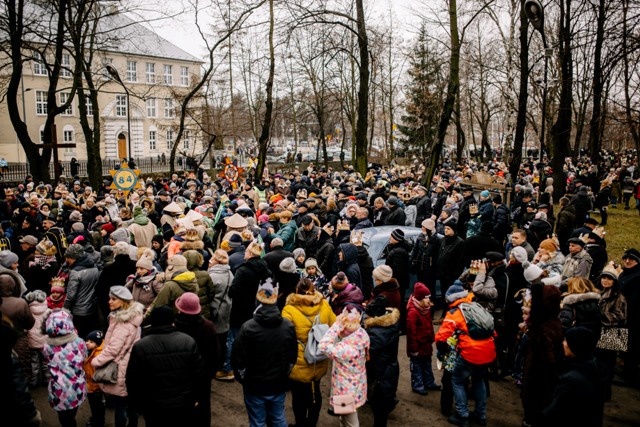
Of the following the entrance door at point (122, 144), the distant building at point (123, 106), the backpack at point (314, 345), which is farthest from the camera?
the entrance door at point (122, 144)

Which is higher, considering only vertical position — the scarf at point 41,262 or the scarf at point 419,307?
the scarf at point 41,262

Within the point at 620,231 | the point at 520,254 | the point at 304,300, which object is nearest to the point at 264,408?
the point at 304,300

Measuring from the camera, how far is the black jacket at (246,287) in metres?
7.24

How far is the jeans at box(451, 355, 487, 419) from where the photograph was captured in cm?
634

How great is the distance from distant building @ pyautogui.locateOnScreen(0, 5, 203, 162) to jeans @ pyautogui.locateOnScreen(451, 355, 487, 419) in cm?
4357

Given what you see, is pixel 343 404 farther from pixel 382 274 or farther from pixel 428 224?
pixel 428 224

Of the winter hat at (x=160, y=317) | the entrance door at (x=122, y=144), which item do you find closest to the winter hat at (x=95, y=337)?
the winter hat at (x=160, y=317)

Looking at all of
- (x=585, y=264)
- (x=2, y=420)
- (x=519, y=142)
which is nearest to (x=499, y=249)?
(x=585, y=264)

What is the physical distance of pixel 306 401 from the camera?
6039 millimetres

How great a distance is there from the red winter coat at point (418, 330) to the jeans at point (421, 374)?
30cm

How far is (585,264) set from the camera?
820cm

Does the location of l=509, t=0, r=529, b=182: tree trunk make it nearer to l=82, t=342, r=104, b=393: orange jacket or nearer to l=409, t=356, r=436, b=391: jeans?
l=409, t=356, r=436, b=391: jeans

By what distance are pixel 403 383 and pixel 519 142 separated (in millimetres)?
13796

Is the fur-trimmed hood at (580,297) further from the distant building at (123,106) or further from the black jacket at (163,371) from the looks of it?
the distant building at (123,106)
